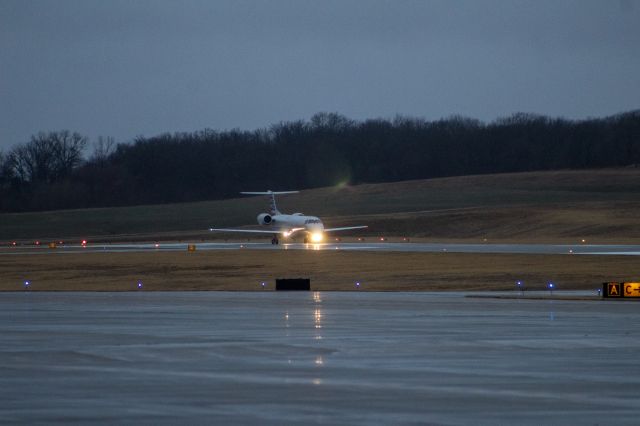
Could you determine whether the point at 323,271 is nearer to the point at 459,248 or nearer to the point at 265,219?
the point at 459,248

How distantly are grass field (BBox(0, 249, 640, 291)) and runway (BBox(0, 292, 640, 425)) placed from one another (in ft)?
41.5

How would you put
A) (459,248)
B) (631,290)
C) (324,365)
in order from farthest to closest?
1. (459,248)
2. (631,290)
3. (324,365)

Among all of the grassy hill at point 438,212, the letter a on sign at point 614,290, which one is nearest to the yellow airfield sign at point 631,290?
the letter a on sign at point 614,290

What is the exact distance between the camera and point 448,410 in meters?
13.4

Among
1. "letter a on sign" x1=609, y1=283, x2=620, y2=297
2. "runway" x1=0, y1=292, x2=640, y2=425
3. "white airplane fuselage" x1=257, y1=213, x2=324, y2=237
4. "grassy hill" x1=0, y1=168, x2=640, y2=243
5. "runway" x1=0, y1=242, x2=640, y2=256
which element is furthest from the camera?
"grassy hill" x1=0, y1=168, x2=640, y2=243

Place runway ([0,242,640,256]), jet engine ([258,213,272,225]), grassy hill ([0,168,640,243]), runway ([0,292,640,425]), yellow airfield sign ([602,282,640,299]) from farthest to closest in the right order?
1. grassy hill ([0,168,640,243])
2. jet engine ([258,213,272,225])
3. runway ([0,242,640,256])
4. yellow airfield sign ([602,282,640,299])
5. runway ([0,292,640,425])

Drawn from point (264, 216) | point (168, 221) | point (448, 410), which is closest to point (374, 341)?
point (448, 410)

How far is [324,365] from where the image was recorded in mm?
17797

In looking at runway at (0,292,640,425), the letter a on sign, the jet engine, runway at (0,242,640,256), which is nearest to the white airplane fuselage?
the jet engine

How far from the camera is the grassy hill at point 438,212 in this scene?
101m

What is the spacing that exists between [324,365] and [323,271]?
34548mm

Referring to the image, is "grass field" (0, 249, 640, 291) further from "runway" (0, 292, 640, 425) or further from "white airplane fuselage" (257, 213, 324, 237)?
"white airplane fuselage" (257, 213, 324, 237)

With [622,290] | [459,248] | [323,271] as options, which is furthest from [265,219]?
[622,290]

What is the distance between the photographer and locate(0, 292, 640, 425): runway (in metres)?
13.3
